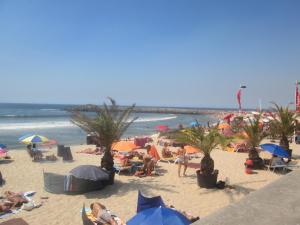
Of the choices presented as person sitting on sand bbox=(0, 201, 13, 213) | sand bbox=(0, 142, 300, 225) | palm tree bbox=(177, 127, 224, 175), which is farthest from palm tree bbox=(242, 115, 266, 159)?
person sitting on sand bbox=(0, 201, 13, 213)

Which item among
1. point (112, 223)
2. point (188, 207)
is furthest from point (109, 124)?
point (112, 223)

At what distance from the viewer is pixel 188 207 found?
8.07m

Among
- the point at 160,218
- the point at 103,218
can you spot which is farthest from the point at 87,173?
the point at 160,218

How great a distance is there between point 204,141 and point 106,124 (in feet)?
10.8

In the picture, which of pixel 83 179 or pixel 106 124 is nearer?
pixel 83 179

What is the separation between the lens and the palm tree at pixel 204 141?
382 inches

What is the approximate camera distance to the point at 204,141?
980cm

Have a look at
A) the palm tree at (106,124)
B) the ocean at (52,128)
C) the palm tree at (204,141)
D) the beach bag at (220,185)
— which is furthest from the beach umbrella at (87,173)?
the ocean at (52,128)

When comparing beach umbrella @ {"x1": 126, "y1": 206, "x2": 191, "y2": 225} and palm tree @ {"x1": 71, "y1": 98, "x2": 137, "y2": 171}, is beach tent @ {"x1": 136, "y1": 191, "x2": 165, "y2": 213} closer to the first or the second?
beach umbrella @ {"x1": 126, "y1": 206, "x2": 191, "y2": 225}

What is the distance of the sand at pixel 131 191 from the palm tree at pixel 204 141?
0.72m

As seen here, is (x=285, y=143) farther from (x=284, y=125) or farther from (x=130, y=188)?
(x=130, y=188)

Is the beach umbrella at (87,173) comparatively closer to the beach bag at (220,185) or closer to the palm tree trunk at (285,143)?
the beach bag at (220,185)

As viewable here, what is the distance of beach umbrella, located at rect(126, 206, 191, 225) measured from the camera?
5.21 m

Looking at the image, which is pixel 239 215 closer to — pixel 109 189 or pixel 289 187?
pixel 289 187
